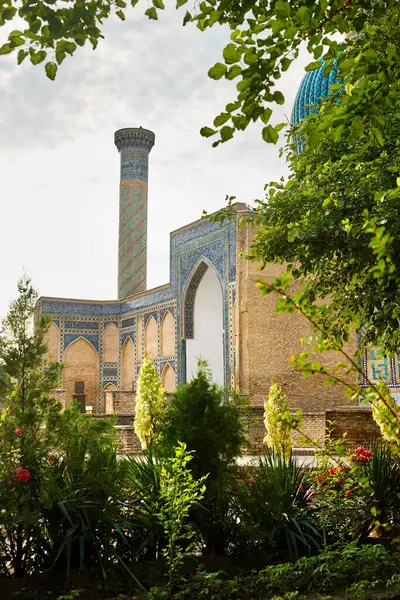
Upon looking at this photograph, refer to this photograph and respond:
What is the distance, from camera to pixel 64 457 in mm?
3916

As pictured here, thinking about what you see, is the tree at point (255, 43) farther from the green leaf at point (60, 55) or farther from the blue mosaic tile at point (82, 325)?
the blue mosaic tile at point (82, 325)

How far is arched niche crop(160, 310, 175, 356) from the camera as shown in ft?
69.7

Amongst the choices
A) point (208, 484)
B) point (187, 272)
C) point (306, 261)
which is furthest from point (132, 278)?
point (208, 484)

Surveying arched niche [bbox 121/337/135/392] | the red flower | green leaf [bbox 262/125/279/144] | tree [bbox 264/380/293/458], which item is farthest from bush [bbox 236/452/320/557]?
arched niche [bbox 121/337/135/392]

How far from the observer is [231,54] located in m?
2.38

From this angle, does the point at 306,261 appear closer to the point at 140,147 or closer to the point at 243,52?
the point at 243,52

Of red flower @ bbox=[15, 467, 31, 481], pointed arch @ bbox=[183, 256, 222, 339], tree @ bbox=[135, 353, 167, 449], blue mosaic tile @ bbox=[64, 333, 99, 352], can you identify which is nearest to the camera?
red flower @ bbox=[15, 467, 31, 481]

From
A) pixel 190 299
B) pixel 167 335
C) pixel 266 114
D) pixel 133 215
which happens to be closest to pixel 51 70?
pixel 266 114

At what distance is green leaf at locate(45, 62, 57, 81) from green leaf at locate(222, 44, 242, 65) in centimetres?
69

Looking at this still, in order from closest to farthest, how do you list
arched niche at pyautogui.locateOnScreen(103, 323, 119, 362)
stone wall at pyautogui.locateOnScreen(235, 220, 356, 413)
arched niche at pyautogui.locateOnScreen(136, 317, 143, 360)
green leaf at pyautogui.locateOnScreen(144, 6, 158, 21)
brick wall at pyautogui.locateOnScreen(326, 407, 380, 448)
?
green leaf at pyautogui.locateOnScreen(144, 6, 158, 21) < brick wall at pyautogui.locateOnScreen(326, 407, 380, 448) < stone wall at pyautogui.locateOnScreen(235, 220, 356, 413) < arched niche at pyautogui.locateOnScreen(136, 317, 143, 360) < arched niche at pyautogui.locateOnScreen(103, 323, 119, 362)

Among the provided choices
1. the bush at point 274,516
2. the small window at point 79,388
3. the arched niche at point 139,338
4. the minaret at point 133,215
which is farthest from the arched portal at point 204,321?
the bush at point 274,516

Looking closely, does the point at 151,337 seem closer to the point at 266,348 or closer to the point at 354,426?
the point at 266,348

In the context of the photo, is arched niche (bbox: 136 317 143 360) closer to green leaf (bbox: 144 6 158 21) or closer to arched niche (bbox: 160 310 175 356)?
arched niche (bbox: 160 310 175 356)

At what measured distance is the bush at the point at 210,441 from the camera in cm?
417
